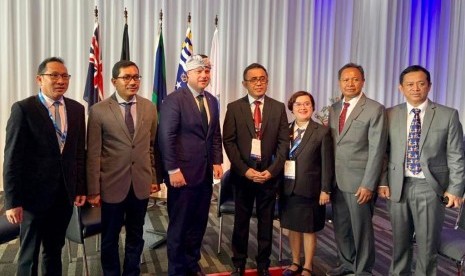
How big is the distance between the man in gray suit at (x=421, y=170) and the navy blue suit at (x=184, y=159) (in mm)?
1308

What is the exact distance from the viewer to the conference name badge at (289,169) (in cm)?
303

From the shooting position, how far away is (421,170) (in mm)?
2631

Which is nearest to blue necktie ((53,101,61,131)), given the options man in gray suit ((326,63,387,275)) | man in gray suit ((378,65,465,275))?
man in gray suit ((326,63,387,275))

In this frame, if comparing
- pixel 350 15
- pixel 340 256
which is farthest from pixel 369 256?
pixel 350 15

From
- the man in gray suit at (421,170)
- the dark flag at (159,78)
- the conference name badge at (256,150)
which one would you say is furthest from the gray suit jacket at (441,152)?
the dark flag at (159,78)

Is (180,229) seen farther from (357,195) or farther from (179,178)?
(357,195)

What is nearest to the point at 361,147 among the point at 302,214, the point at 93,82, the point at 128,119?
the point at 302,214

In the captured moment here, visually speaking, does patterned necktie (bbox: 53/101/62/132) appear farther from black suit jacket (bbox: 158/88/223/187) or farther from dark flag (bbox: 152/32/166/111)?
dark flag (bbox: 152/32/166/111)

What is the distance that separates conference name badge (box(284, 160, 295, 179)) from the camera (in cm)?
303

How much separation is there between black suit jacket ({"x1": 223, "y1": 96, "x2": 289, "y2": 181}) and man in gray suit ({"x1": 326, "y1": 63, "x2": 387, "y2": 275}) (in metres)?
0.40

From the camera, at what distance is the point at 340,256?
3.13m

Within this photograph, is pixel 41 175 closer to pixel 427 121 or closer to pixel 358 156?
pixel 358 156

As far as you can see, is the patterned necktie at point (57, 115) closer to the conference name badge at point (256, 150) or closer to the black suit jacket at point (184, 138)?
the black suit jacket at point (184, 138)

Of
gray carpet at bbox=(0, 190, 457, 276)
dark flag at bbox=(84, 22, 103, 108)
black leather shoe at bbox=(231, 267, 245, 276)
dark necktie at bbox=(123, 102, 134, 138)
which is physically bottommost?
gray carpet at bbox=(0, 190, 457, 276)
